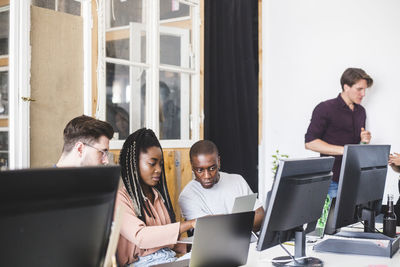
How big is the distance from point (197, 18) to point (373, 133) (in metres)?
1.66

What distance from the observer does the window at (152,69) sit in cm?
323

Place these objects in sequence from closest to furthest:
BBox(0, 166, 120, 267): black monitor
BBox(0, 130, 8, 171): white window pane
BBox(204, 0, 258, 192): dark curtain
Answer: BBox(0, 166, 120, 267): black monitor → BBox(0, 130, 8, 171): white window pane → BBox(204, 0, 258, 192): dark curtain

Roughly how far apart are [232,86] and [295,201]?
2.59 metres

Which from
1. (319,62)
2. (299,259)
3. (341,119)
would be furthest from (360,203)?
(319,62)

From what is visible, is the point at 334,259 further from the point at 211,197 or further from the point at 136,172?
the point at 211,197

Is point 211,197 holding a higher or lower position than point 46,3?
lower

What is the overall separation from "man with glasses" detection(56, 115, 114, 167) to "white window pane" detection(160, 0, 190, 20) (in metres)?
1.64

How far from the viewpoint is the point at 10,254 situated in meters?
0.93

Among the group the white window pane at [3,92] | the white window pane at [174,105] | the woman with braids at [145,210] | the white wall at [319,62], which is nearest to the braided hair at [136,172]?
the woman with braids at [145,210]

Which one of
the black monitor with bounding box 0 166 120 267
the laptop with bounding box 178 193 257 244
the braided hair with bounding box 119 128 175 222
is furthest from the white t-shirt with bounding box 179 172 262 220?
the black monitor with bounding box 0 166 120 267

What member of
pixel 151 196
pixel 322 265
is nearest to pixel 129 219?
pixel 151 196

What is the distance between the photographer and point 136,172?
2344 millimetres

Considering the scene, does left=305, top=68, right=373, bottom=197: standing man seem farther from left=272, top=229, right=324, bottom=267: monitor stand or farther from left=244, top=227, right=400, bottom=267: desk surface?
left=272, top=229, right=324, bottom=267: monitor stand

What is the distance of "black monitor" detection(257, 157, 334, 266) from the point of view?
5.49 feet
